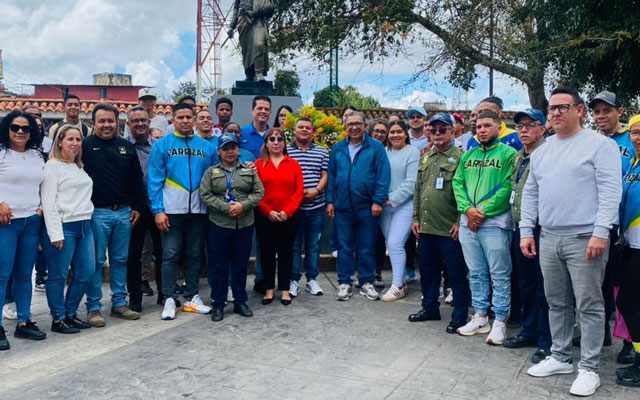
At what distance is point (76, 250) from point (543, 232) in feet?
12.4

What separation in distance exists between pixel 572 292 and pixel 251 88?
6743 mm

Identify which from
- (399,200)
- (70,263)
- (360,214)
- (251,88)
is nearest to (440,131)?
(399,200)

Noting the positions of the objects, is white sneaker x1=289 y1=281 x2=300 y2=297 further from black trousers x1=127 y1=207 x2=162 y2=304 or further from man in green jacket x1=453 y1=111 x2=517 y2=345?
man in green jacket x1=453 y1=111 x2=517 y2=345

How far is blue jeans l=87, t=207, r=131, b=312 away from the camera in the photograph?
5.11 metres

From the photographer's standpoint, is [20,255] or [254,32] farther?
[254,32]

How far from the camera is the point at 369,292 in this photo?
5984 millimetres

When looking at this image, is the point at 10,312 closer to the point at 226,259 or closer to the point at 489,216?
the point at 226,259

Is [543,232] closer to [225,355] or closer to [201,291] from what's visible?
[225,355]

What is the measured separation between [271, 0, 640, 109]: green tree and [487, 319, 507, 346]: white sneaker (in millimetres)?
8163

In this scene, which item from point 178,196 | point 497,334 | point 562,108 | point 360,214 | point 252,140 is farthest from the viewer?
point 252,140

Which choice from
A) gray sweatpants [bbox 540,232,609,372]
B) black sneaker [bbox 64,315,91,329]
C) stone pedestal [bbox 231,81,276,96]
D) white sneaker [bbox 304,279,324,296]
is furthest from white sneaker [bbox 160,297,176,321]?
stone pedestal [bbox 231,81,276,96]

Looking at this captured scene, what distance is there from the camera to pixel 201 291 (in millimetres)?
6387

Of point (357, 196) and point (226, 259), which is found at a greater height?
point (357, 196)

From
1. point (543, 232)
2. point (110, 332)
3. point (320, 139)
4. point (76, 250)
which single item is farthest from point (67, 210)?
point (543, 232)
